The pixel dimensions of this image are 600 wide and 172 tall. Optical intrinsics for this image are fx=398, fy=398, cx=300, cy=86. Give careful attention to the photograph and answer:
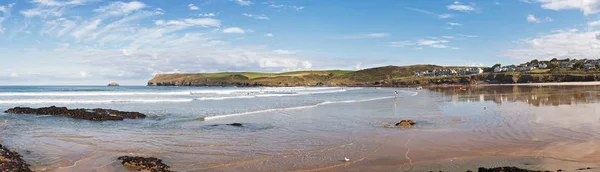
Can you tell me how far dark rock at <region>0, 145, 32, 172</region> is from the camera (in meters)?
10.3

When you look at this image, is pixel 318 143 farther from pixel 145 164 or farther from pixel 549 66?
pixel 549 66

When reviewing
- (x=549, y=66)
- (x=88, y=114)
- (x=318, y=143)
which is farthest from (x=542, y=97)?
(x=549, y=66)

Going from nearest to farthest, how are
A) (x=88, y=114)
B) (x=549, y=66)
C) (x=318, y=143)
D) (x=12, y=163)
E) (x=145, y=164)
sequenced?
(x=12, y=163), (x=145, y=164), (x=318, y=143), (x=88, y=114), (x=549, y=66)

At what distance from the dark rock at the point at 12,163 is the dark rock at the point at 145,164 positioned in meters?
2.43

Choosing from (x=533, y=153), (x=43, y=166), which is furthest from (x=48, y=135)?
(x=533, y=153)

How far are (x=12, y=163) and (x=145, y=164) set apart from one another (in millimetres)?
3589

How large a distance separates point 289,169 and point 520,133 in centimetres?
1077

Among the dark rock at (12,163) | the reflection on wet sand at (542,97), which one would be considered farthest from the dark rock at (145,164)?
the reflection on wet sand at (542,97)

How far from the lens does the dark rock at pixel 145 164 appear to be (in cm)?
1067

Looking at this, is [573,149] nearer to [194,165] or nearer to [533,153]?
[533,153]

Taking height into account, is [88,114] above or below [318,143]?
above

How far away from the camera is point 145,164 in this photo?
1102cm

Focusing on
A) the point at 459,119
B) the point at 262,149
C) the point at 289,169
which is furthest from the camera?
the point at 459,119

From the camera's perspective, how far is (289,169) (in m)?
10.6
